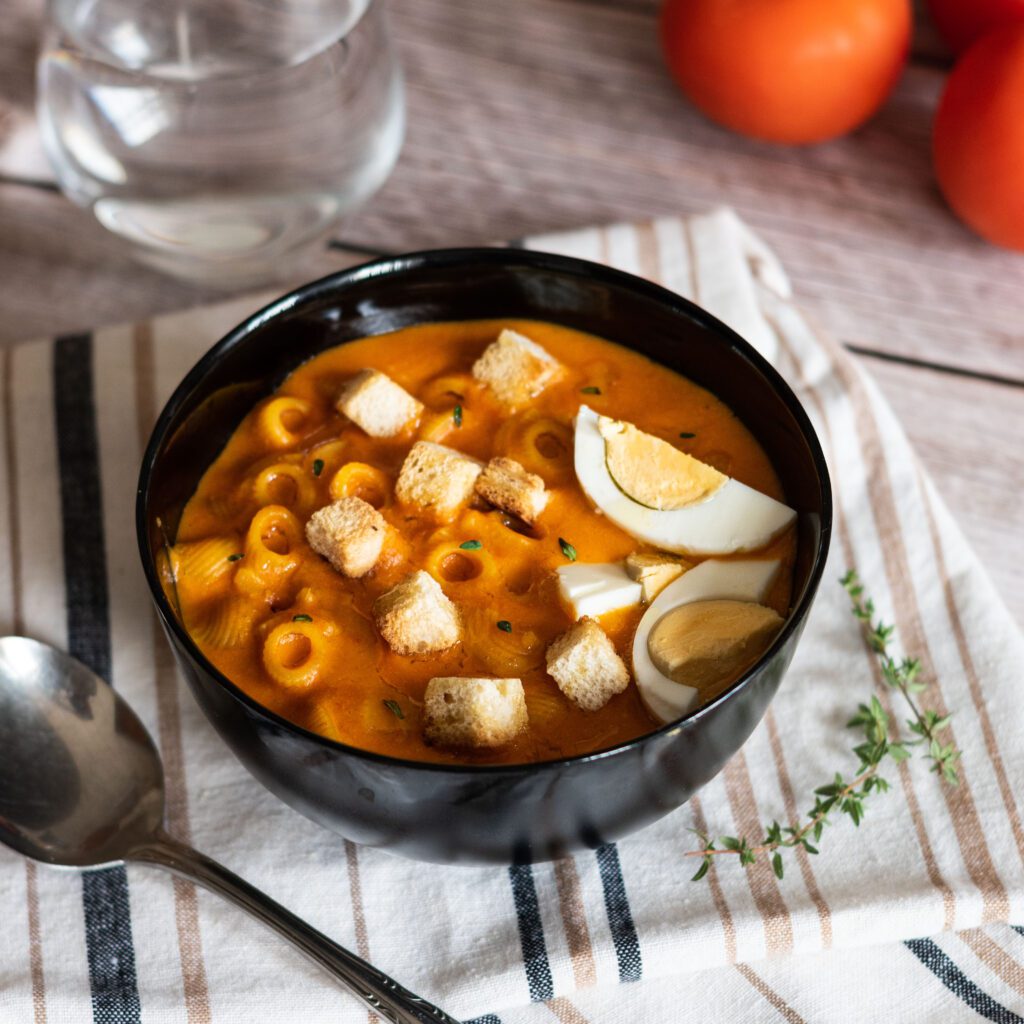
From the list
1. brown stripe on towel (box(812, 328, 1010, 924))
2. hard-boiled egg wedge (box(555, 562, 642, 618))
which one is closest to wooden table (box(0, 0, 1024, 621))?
brown stripe on towel (box(812, 328, 1010, 924))

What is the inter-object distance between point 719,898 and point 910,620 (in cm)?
62

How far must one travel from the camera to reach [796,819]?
6.86ft

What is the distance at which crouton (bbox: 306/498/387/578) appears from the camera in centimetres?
196

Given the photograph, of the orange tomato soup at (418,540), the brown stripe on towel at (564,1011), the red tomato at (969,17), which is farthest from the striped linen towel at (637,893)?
the red tomato at (969,17)

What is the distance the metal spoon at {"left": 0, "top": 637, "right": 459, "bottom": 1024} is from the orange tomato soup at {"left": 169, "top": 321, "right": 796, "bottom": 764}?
276mm

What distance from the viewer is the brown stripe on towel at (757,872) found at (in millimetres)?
1963

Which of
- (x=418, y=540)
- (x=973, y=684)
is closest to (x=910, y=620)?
(x=973, y=684)

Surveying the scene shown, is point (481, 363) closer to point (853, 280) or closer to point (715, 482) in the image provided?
point (715, 482)

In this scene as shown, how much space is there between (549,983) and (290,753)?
53 centimetres

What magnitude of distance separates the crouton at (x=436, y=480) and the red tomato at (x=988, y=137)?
4.71 ft

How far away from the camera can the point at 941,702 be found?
7.25 feet

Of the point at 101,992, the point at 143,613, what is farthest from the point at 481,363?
the point at 101,992

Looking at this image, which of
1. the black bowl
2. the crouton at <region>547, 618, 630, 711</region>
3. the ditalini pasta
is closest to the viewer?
the black bowl

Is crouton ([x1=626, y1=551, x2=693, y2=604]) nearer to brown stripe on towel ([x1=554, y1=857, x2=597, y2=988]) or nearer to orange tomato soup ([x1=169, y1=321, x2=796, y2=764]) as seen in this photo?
orange tomato soup ([x1=169, y1=321, x2=796, y2=764])
